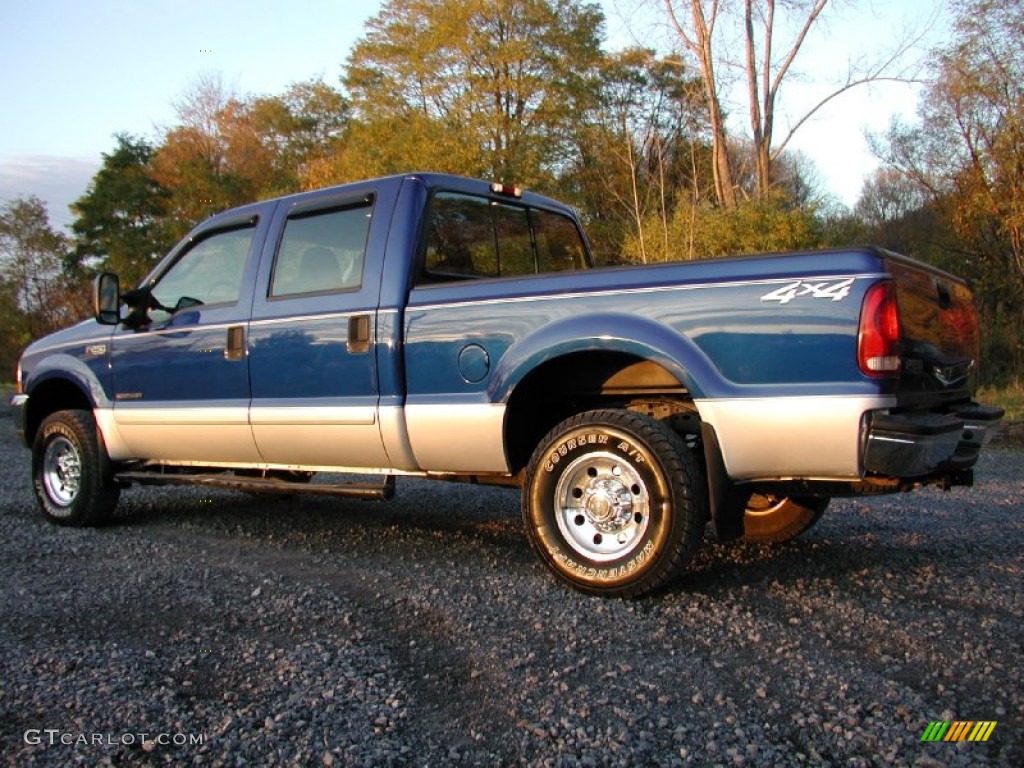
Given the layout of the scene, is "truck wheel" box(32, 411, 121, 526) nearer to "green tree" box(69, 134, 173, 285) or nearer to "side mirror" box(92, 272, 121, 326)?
"side mirror" box(92, 272, 121, 326)

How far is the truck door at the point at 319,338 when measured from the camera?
464 centimetres

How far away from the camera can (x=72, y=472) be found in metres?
6.20

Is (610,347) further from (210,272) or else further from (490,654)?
(210,272)

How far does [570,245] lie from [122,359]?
309cm

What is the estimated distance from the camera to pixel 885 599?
3920 mm

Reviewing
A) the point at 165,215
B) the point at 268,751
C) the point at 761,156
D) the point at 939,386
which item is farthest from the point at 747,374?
the point at 165,215

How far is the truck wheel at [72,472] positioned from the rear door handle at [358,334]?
247 centimetres

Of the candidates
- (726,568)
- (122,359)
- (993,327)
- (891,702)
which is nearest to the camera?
(891,702)

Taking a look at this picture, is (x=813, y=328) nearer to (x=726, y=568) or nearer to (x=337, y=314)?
(x=726, y=568)

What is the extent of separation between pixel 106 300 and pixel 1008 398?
48.7 ft

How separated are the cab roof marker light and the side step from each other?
1.87 meters

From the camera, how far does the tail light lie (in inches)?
131

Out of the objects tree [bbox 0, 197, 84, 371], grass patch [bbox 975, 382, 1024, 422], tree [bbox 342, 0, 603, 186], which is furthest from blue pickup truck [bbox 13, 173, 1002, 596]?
tree [bbox 0, 197, 84, 371]

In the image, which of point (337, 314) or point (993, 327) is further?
point (993, 327)
